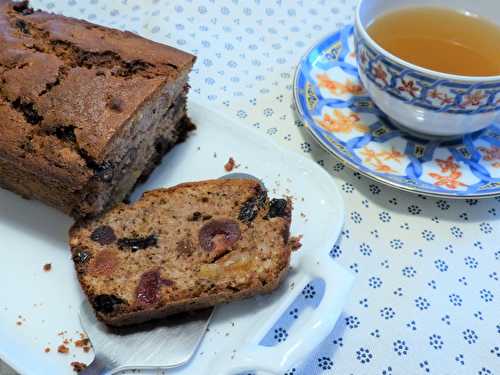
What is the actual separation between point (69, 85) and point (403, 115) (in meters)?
1.21

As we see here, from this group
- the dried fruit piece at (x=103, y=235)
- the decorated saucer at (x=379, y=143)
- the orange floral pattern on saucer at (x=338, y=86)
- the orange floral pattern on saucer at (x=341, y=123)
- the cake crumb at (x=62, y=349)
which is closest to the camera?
the cake crumb at (x=62, y=349)

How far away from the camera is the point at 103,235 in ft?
5.33

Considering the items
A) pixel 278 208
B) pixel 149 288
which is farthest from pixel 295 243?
pixel 149 288

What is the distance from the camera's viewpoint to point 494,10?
209 centimetres

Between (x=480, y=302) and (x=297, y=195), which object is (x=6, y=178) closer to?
(x=297, y=195)

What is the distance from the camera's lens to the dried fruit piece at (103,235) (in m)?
1.61

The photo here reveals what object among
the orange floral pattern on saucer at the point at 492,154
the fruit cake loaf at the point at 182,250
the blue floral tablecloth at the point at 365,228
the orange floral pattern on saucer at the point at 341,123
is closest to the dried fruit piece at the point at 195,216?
the fruit cake loaf at the point at 182,250

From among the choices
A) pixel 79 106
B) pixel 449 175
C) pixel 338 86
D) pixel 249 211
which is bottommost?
pixel 449 175

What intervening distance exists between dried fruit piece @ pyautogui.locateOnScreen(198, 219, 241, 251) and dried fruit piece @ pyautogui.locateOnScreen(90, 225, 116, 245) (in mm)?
283

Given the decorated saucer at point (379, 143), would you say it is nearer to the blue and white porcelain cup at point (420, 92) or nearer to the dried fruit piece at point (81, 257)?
the blue and white porcelain cup at point (420, 92)

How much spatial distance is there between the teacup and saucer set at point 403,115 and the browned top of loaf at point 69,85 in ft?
2.04

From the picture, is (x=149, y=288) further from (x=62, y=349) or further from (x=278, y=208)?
(x=278, y=208)

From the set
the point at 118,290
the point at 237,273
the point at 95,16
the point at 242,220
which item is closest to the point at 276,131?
the point at 242,220

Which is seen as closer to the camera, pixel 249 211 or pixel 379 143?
pixel 249 211
